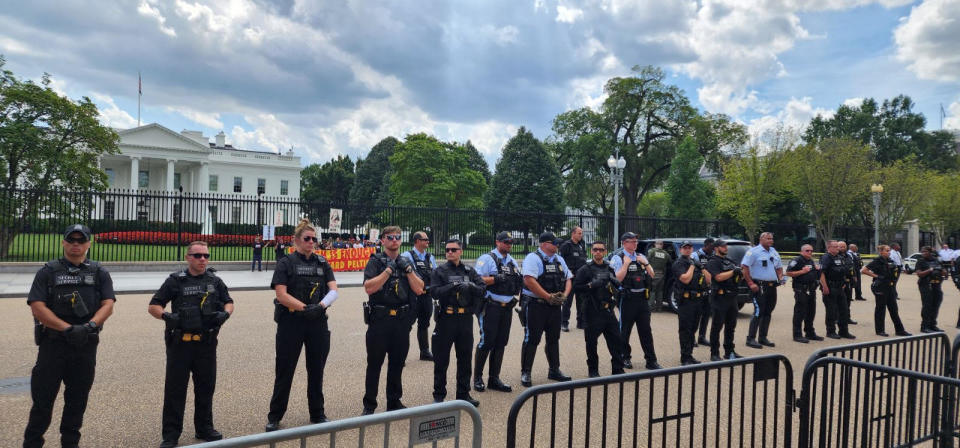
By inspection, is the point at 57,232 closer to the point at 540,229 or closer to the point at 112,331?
the point at 112,331

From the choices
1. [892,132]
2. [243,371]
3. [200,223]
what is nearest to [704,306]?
[243,371]

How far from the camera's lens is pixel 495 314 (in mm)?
6117

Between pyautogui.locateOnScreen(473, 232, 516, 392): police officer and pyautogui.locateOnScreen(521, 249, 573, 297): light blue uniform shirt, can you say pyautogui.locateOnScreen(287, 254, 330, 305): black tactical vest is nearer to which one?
pyautogui.locateOnScreen(473, 232, 516, 392): police officer

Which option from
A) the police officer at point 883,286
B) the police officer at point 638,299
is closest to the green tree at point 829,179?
the police officer at point 883,286

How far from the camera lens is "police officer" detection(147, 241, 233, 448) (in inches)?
176

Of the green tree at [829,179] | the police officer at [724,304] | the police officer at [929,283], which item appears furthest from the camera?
the green tree at [829,179]

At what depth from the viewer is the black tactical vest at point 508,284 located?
6106 mm

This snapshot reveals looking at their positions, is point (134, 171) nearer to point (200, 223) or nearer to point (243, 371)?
point (200, 223)

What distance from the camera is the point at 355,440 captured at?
4.55m

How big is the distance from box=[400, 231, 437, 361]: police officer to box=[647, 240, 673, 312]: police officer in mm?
5187

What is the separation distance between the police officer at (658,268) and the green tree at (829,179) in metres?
27.5

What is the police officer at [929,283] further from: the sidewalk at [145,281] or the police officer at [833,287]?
the sidewalk at [145,281]

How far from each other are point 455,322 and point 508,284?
81 cm

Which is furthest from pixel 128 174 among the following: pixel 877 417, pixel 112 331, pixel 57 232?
pixel 877 417
